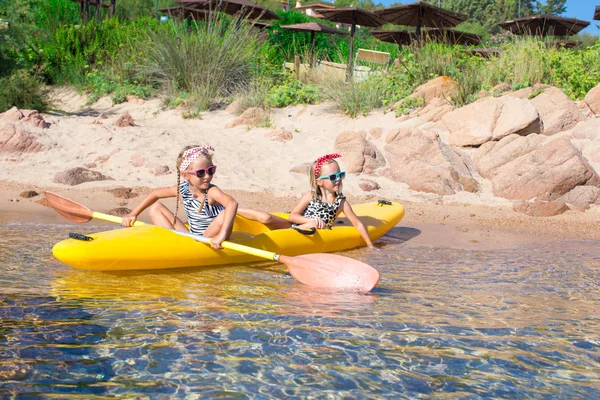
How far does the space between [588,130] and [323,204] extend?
16.9 feet

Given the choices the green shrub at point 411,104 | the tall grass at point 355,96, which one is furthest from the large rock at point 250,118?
the green shrub at point 411,104

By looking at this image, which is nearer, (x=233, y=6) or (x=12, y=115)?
(x=12, y=115)

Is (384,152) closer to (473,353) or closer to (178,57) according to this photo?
(178,57)

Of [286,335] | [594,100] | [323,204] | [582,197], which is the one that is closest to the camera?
[286,335]

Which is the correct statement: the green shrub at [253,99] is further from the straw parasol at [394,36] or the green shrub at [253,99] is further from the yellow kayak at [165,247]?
the straw parasol at [394,36]

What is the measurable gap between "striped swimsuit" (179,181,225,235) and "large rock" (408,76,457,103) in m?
6.42

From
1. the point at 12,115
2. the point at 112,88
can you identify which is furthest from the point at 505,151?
the point at 112,88

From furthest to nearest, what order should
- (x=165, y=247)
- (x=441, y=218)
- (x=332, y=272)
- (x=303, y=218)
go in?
(x=441, y=218) → (x=303, y=218) → (x=165, y=247) → (x=332, y=272)

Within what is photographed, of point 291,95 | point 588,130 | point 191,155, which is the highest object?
point 291,95

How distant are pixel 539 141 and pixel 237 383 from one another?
7.33 metres

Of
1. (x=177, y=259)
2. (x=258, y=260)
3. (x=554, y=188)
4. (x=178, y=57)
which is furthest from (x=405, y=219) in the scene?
(x=178, y=57)

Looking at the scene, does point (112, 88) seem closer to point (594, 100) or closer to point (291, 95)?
point (291, 95)

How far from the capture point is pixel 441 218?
7828mm

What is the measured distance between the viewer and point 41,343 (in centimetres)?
335
